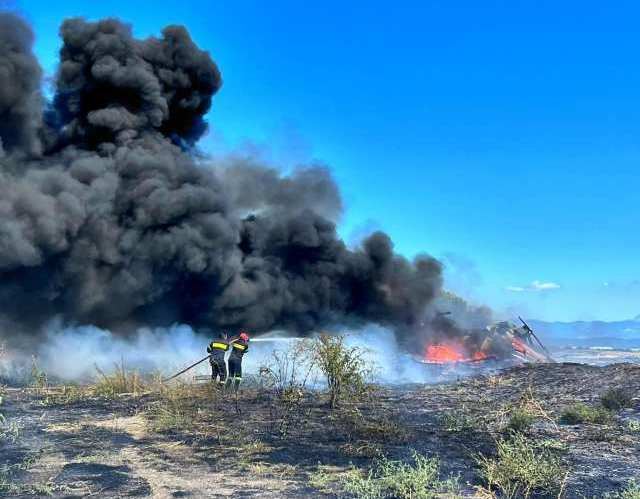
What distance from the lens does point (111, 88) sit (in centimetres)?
2627

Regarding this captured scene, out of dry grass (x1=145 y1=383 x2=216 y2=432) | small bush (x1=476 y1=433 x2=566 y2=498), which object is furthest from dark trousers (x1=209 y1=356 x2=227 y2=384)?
small bush (x1=476 y1=433 x2=566 y2=498)

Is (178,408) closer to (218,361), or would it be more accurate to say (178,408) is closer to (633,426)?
(218,361)

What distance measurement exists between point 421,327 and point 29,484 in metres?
29.4

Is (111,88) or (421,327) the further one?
(421,327)

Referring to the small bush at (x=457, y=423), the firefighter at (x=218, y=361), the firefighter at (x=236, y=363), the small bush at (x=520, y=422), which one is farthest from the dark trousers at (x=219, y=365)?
the small bush at (x=520, y=422)

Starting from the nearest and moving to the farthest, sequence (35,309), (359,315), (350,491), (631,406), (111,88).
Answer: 1. (350,491)
2. (631,406)
3. (35,309)
4. (111,88)
5. (359,315)

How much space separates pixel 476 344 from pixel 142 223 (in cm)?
2106

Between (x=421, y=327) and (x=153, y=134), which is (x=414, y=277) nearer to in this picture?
(x=421, y=327)

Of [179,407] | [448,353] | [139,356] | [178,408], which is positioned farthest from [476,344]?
[178,408]

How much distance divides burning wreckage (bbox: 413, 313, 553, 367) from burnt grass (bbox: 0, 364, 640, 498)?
55.2ft

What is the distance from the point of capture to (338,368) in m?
13.1

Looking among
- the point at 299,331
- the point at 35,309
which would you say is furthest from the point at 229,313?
the point at 35,309

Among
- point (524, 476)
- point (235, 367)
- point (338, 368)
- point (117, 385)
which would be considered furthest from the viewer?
point (235, 367)

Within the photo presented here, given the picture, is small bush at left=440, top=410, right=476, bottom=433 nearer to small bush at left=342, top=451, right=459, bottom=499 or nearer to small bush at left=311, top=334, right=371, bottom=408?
small bush at left=311, top=334, right=371, bottom=408
